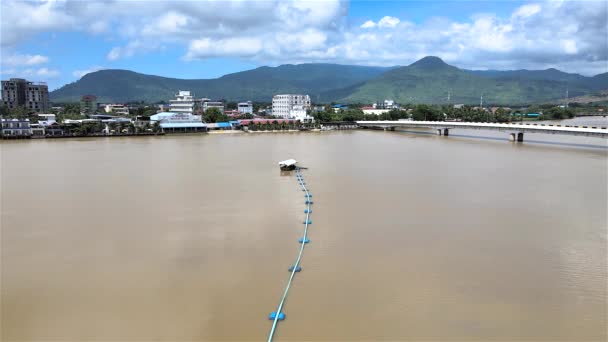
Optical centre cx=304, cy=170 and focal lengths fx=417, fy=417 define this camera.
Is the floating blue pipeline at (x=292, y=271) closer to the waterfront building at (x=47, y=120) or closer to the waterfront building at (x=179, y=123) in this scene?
the waterfront building at (x=179, y=123)

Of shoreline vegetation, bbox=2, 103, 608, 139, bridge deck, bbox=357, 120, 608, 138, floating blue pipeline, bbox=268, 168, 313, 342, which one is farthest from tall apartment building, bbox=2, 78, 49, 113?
floating blue pipeline, bbox=268, 168, 313, 342

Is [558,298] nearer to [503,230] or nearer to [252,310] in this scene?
[503,230]

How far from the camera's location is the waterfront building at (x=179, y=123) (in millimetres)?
21531

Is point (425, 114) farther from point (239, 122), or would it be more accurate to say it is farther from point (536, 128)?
point (536, 128)

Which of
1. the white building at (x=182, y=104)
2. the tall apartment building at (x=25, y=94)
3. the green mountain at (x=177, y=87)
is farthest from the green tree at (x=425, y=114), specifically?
the green mountain at (x=177, y=87)

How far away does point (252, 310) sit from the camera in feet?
10.0

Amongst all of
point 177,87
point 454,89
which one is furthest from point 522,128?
point 177,87

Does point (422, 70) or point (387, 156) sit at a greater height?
point (422, 70)

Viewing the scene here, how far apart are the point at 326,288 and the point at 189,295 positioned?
1.09 m

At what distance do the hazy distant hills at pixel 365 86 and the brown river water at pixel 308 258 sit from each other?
259 ft

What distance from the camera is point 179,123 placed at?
2200 centimetres

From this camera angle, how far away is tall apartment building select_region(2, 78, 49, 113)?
35188mm

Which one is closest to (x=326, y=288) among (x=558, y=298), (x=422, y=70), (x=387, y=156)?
(x=558, y=298)

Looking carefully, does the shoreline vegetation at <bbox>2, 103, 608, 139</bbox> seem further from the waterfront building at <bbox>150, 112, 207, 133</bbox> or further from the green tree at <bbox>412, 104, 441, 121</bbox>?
the waterfront building at <bbox>150, 112, 207, 133</bbox>
